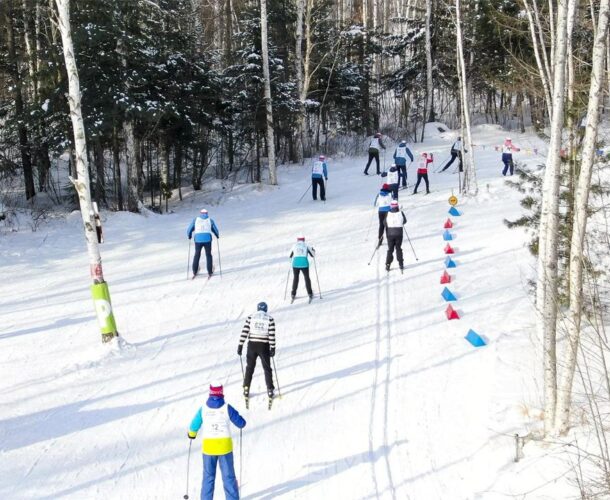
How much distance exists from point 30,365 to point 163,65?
17384 millimetres

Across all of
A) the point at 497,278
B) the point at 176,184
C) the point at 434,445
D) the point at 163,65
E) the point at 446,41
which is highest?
the point at 446,41

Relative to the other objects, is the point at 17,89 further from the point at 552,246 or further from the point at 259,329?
the point at 552,246

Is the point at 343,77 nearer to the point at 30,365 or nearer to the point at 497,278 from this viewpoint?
the point at 497,278

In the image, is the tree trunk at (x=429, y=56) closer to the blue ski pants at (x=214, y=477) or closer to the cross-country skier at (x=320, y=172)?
the cross-country skier at (x=320, y=172)

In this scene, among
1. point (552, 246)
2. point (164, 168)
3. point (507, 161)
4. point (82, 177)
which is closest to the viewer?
point (552, 246)

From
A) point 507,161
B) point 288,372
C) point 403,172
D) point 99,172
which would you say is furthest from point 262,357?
point 99,172

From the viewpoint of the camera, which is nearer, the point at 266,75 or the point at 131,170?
the point at 131,170

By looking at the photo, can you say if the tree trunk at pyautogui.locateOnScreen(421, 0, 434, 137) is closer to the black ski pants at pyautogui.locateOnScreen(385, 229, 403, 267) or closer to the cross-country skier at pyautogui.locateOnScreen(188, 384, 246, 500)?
the black ski pants at pyautogui.locateOnScreen(385, 229, 403, 267)

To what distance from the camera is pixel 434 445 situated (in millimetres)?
7402

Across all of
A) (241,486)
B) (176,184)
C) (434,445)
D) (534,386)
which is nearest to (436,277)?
(534,386)

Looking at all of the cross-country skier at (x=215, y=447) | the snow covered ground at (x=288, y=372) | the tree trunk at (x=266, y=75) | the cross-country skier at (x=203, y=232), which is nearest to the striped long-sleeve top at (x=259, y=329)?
the snow covered ground at (x=288, y=372)

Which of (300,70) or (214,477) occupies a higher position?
(300,70)

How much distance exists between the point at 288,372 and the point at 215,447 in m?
3.42

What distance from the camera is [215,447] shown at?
6113 millimetres
